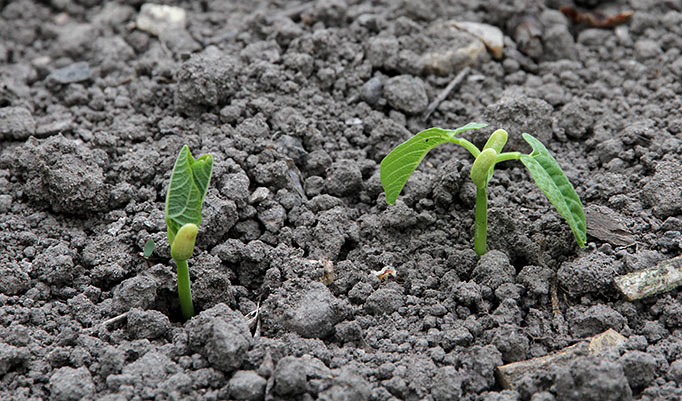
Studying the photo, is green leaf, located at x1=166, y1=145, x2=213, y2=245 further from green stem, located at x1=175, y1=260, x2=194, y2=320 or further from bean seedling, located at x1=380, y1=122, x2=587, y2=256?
bean seedling, located at x1=380, y1=122, x2=587, y2=256

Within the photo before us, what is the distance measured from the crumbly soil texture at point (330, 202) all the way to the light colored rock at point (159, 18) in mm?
21

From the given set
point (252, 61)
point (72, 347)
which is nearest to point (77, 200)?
point (72, 347)

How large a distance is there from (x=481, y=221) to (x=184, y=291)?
1.04 metres

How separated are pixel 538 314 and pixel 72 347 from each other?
4.94 ft

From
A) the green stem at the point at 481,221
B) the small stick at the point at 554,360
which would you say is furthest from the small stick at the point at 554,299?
the green stem at the point at 481,221

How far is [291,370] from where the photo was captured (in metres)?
1.87

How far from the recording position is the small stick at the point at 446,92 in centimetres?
291

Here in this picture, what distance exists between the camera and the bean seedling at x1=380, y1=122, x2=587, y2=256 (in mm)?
2006

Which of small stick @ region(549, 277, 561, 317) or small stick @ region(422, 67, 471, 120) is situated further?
small stick @ region(422, 67, 471, 120)

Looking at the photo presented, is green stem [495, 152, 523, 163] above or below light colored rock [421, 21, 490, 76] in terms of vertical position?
above

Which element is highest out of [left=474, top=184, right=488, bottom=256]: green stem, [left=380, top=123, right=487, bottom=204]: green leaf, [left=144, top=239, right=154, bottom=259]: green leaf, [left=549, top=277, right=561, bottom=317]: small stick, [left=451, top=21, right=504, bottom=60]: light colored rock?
[left=380, top=123, right=487, bottom=204]: green leaf

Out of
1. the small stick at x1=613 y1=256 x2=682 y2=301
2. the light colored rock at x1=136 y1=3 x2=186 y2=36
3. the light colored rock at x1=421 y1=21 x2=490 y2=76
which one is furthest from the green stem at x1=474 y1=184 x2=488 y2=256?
the light colored rock at x1=136 y1=3 x2=186 y2=36

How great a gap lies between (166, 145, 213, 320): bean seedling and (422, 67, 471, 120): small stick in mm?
1250

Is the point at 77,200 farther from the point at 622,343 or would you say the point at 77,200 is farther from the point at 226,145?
the point at 622,343
